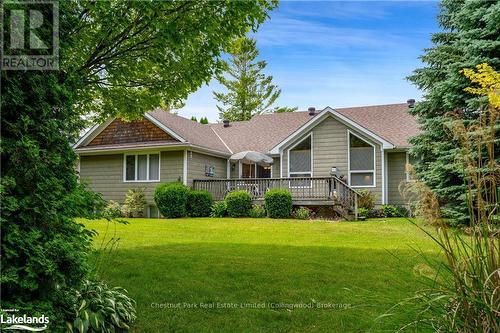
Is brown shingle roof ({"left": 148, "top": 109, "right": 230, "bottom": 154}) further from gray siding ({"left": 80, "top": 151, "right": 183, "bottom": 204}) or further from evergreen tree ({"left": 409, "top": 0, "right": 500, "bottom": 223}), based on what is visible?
evergreen tree ({"left": 409, "top": 0, "right": 500, "bottom": 223})

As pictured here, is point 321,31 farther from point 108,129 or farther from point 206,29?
point 108,129

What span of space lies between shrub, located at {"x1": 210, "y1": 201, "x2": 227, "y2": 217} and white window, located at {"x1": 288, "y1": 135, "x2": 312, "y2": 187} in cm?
382

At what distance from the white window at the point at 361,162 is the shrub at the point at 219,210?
579 cm

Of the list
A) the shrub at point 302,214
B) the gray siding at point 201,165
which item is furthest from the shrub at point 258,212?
the gray siding at point 201,165

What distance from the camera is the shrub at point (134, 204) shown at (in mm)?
17797

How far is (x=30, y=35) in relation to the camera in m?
2.79

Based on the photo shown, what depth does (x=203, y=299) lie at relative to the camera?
4.60 metres

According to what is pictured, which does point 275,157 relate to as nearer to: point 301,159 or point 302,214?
point 301,159

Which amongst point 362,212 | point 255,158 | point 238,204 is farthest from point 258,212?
point 362,212

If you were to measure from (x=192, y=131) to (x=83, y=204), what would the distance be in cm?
1703

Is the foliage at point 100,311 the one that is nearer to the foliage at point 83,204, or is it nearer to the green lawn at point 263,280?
the green lawn at point 263,280

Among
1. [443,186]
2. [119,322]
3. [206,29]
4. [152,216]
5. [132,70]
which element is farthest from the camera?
[152,216]

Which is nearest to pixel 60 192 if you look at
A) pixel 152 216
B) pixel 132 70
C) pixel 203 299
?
pixel 203 299

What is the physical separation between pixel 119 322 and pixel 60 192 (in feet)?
4.70
